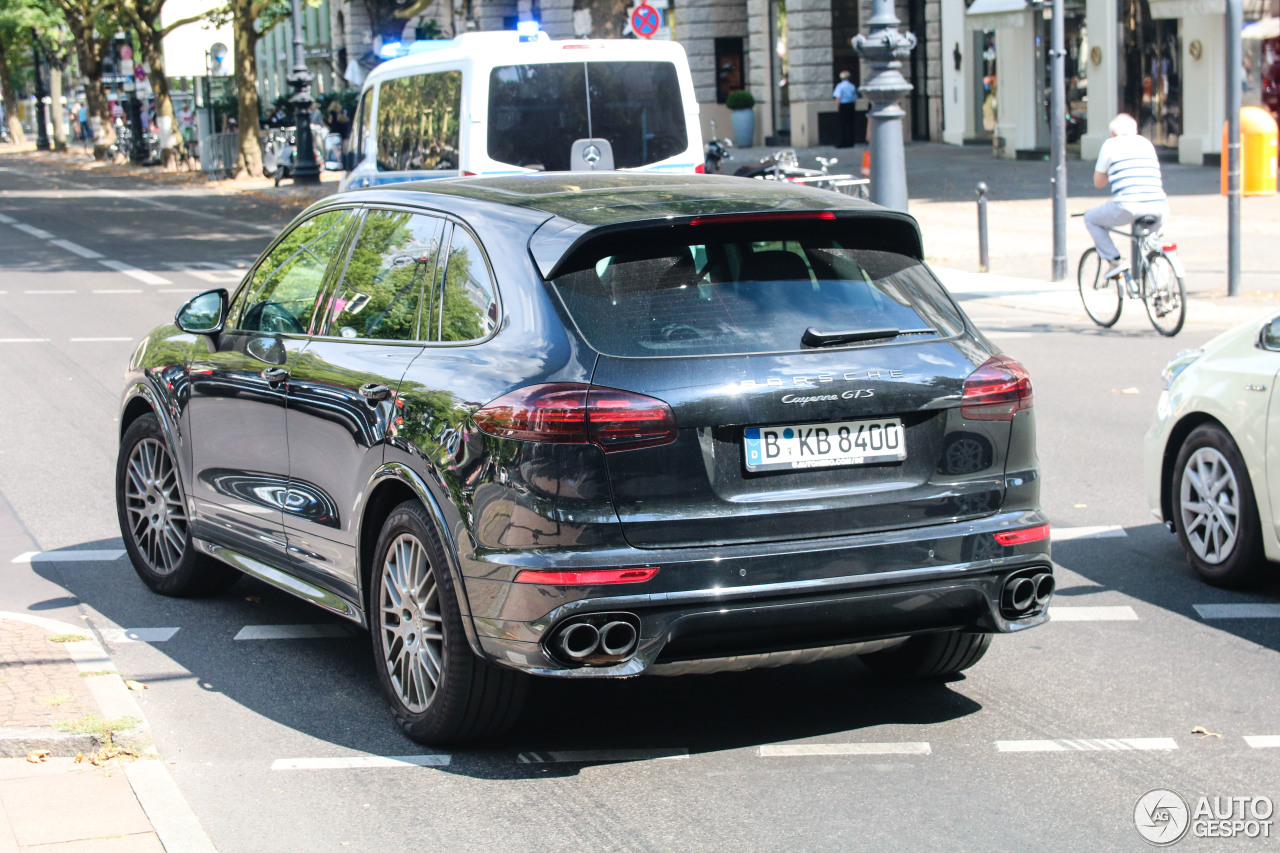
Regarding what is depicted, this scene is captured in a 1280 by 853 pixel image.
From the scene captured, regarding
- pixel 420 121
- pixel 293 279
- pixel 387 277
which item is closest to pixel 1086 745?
pixel 387 277

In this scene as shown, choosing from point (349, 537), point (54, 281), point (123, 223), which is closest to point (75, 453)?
point (349, 537)

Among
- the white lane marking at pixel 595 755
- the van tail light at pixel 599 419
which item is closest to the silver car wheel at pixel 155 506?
the white lane marking at pixel 595 755

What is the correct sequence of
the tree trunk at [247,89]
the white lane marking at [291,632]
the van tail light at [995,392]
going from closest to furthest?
the van tail light at [995,392] < the white lane marking at [291,632] < the tree trunk at [247,89]

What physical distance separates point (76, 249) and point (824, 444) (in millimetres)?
22100

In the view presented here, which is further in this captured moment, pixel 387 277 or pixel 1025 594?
pixel 387 277

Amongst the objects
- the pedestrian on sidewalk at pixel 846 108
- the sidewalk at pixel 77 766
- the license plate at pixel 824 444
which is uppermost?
the pedestrian on sidewalk at pixel 846 108

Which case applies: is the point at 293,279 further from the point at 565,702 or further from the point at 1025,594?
the point at 1025,594

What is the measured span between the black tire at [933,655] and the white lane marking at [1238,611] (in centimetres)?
131

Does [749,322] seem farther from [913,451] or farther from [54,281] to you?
[54,281]

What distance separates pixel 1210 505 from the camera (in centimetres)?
679

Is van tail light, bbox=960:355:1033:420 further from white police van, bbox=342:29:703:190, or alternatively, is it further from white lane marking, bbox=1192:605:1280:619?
white police van, bbox=342:29:703:190

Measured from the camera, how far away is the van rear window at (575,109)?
14.7m

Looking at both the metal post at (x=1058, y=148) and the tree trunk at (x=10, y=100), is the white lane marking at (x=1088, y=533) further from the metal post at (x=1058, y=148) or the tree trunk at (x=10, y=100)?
the tree trunk at (x=10, y=100)

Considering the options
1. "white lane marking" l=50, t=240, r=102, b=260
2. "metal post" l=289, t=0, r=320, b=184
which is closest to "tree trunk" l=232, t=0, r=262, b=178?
"metal post" l=289, t=0, r=320, b=184
